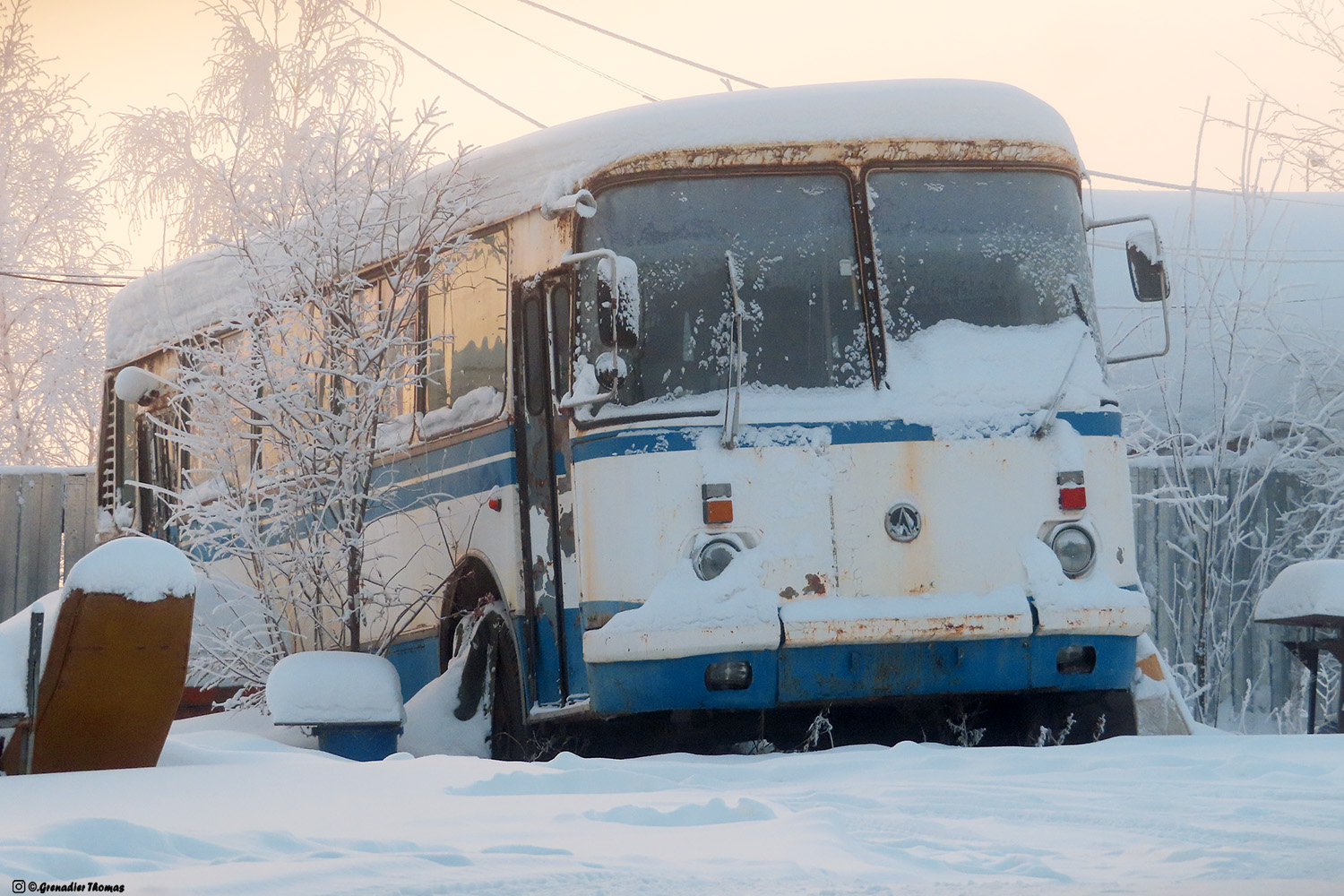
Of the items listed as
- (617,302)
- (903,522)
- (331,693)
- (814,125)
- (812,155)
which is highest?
(814,125)

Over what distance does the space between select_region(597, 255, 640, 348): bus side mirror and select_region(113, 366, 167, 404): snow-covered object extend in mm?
6186

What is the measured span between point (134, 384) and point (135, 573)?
6.73 m

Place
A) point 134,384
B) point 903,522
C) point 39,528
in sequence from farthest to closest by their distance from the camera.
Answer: point 39,528, point 134,384, point 903,522

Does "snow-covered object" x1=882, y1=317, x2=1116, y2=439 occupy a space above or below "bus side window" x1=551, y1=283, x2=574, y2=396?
below

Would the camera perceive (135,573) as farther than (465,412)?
No

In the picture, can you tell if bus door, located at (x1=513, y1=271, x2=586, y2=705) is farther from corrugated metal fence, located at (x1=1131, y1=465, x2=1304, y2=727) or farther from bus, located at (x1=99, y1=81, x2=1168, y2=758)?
corrugated metal fence, located at (x1=1131, y1=465, x2=1304, y2=727)

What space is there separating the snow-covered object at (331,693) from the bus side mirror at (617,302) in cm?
215

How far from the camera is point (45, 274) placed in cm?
2462

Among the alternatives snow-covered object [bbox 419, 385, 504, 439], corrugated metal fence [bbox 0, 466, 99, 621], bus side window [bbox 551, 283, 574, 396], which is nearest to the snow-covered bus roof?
bus side window [bbox 551, 283, 574, 396]

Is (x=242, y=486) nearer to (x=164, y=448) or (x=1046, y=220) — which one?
(x=164, y=448)

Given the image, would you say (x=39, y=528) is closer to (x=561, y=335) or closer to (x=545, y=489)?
(x=545, y=489)

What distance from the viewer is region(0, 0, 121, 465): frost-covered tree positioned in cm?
2425

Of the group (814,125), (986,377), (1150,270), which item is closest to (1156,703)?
(986,377)

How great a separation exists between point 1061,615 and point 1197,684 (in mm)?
5748
